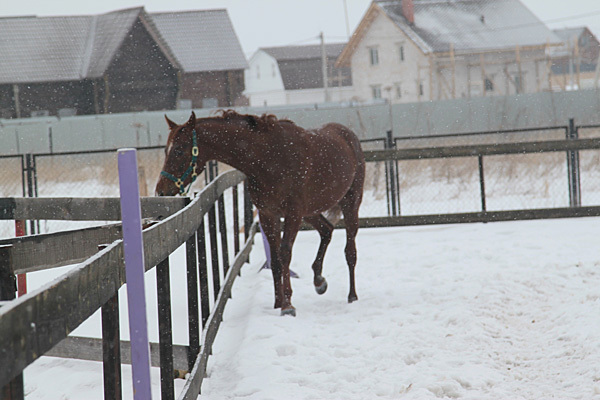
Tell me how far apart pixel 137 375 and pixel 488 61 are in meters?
37.8

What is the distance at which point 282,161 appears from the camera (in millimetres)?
5316

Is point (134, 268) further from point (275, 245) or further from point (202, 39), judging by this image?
point (202, 39)

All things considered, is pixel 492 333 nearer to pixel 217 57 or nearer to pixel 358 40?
pixel 217 57

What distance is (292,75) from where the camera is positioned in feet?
200

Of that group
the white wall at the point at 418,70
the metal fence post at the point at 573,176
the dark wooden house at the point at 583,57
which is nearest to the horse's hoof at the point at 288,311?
the metal fence post at the point at 573,176

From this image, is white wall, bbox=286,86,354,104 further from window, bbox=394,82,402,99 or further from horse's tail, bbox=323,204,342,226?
horse's tail, bbox=323,204,342,226

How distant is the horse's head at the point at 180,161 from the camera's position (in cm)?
488

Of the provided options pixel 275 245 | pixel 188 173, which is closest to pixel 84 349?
pixel 188 173

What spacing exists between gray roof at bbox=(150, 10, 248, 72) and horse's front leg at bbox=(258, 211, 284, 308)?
2892 cm

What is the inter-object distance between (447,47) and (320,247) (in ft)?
109

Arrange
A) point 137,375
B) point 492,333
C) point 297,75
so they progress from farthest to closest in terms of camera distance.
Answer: point 297,75
point 492,333
point 137,375

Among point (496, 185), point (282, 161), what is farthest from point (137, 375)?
point (496, 185)

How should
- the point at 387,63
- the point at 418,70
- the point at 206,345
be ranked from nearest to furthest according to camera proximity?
the point at 206,345 < the point at 418,70 < the point at 387,63

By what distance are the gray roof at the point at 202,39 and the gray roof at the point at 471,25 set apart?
9313mm
